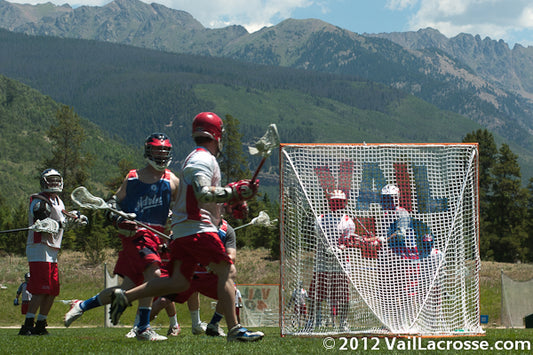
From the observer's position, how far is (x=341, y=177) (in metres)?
9.52

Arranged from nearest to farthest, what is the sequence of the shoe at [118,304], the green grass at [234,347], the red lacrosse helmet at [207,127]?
the green grass at [234,347] → the shoe at [118,304] → the red lacrosse helmet at [207,127]

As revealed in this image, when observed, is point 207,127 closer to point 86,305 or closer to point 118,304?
point 118,304

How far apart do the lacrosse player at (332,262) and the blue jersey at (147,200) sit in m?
2.13

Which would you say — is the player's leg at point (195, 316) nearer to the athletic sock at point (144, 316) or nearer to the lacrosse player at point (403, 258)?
the athletic sock at point (144, 316)

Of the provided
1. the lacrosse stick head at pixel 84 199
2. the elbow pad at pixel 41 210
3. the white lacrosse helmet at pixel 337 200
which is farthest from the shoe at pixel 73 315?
the white lacrosse helmet at pixel 337 200

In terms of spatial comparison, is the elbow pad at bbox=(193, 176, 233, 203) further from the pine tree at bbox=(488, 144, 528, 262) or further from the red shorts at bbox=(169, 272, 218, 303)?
the pine tree at bbox=(488, 144, 528, 262)

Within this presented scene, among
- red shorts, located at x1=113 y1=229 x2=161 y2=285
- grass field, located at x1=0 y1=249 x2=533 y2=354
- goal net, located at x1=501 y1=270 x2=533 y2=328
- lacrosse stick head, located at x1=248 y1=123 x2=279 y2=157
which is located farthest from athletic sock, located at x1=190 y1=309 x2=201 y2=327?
goal net, located at x1=501 y1=270 x2=533 y2=328

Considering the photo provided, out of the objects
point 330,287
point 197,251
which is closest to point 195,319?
point 330,287

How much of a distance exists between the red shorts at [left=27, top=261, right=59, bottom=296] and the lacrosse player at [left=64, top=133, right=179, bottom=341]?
5.11 ft

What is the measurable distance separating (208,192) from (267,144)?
0.68m

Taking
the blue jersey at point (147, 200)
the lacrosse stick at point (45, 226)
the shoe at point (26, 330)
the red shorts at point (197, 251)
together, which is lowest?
the shoe at point (26, 330)

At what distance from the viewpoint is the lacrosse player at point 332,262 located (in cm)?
931

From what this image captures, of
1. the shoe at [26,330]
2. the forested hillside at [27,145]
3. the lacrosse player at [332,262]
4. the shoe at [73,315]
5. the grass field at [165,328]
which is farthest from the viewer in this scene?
the forested hillside at [27,145]

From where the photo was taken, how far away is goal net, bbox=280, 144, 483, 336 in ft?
30.1
